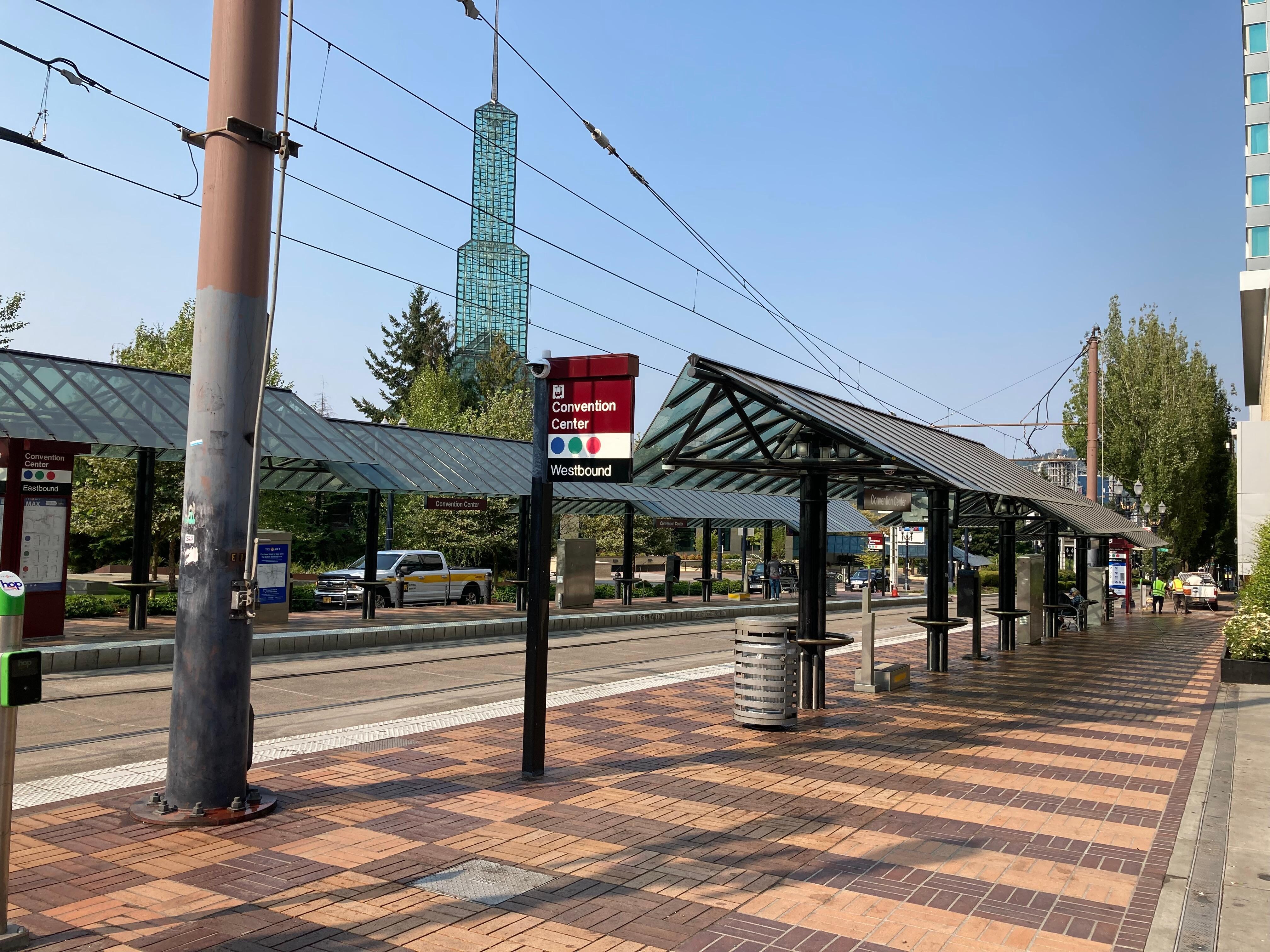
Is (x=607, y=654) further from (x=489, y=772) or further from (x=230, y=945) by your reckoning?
(x=230, y=945)

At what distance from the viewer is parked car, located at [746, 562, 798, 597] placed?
41438 mm

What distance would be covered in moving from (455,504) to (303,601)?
489 centimetres

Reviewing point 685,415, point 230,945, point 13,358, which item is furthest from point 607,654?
point 230,945

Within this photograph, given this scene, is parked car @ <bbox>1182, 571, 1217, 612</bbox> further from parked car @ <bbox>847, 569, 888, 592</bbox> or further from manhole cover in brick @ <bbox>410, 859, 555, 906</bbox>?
manhole cover in brick @ <bbox>410, 859, 555, 906</bbox>

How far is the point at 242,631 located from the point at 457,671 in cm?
843

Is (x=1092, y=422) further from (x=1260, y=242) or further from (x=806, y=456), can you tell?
(x=806, y=456)

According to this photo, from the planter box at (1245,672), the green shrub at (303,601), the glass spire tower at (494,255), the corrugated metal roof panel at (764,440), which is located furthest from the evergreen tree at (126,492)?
the glass spire tower at (494,255)

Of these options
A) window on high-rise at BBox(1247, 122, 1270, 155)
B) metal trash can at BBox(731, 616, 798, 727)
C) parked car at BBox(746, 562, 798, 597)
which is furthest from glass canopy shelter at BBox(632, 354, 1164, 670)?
window on high-rise at BBox(1247, 122, 1270, 155)

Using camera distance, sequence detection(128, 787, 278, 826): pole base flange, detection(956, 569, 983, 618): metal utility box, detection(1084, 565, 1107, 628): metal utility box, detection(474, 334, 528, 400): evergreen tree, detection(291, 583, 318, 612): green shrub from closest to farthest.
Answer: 1. detection(128, 787, 278, 826): pole base flange
2. detection(956, 569, 983, 618): metal utility box
3. detection(291, 583, 318, 612): green shrub
4. detection(1084, 565, 1107, 628): metal utility box
5. detection(474, 334, 528, 400): evergreen tree

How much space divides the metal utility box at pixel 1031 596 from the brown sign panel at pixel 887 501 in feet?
30.9

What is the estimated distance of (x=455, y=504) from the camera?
23625 millimetres

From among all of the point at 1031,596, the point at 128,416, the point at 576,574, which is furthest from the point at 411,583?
the point at 1031,596

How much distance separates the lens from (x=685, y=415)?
11.6m

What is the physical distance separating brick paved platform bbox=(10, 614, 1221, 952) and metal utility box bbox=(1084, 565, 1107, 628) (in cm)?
1973
